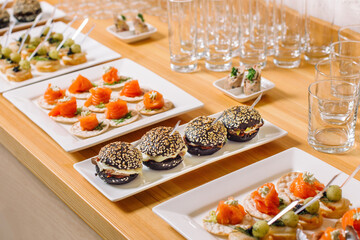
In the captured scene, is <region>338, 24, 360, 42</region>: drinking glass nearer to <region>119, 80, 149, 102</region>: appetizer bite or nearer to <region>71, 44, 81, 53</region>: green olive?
<region>119, 80, 149, 102</region>: appetizer bite

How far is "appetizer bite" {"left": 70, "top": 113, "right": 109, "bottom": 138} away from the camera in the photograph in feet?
5.60

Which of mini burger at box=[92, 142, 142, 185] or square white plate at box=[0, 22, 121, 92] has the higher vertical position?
mini burger at box=[92, 142, 142, 185]

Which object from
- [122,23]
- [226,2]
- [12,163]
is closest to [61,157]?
[12,163]

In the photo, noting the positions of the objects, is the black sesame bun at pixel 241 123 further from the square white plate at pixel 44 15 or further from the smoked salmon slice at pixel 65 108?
the square white plate at pixel 44 15

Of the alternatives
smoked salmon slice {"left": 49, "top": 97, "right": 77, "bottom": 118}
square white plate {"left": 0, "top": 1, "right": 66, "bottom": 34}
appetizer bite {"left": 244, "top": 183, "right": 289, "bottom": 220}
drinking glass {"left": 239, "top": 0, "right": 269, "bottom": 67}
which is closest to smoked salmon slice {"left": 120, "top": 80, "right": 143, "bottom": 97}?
smoked salmon slice {"left": 49, "top": 97, "right": 77, "bottom": 118}

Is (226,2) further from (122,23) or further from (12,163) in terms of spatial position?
(12,163)

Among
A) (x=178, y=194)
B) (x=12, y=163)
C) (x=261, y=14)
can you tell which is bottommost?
(x=12, y=163)

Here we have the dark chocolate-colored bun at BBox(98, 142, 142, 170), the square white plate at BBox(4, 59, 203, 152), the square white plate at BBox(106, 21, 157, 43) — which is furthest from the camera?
the square white plate at BBox(106, 21, 157, 43)

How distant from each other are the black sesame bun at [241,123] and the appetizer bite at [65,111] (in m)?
0.58

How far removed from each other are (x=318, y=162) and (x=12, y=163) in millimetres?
1155

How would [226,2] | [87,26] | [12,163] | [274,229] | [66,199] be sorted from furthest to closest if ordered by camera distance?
[87,26]
[226,2]
[12,163]
[66,199]
[274,229]

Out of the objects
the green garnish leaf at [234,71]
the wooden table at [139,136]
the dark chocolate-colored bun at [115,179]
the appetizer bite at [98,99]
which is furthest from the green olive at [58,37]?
the dark chocolate-colored bun at [115,179]

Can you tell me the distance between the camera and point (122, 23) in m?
2.57

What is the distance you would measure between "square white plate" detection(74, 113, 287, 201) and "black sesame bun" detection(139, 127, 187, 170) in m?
0.03
